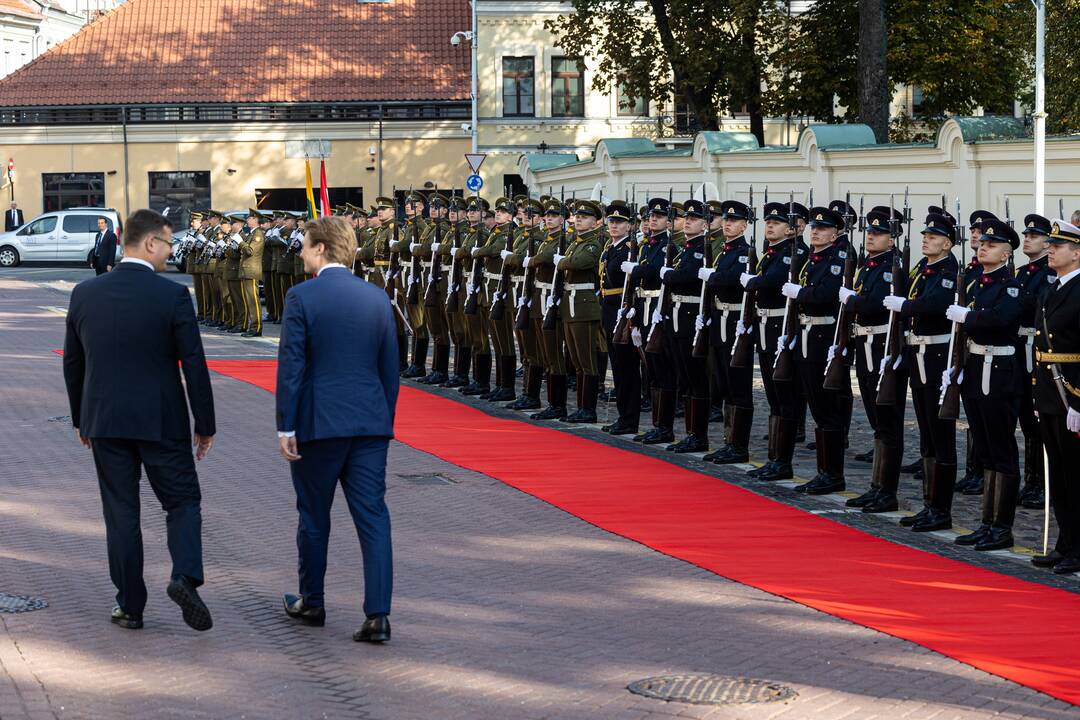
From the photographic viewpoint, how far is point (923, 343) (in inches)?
414

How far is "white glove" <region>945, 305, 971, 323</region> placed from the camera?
9.85 metres

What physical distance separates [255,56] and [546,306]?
127ft

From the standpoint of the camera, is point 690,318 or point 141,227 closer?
point 141,227

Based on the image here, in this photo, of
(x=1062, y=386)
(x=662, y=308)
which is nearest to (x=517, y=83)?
(x=662, y=308)

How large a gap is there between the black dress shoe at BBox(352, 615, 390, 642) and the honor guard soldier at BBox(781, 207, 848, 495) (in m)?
4.96

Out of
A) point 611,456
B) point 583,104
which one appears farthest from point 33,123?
point 611,456

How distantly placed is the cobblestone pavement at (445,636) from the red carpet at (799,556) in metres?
0.21

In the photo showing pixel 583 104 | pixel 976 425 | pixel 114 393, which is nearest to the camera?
pixel 114 393

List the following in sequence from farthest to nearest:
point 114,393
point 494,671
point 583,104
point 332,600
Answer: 1. point 583,104
2. point 332,600
3. point 114,393
4. point 494,671

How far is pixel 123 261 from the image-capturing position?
7672 mm

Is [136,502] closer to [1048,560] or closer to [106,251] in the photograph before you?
[1048,560]

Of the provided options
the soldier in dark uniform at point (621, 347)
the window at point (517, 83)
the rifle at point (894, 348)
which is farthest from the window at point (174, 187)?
the rifle at point (894, 348)

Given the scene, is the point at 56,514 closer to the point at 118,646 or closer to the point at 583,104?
the point at 118,646

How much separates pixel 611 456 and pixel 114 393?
20.5 feet
